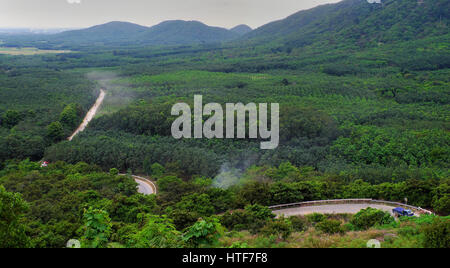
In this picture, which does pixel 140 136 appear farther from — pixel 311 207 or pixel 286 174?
pixel 311 207

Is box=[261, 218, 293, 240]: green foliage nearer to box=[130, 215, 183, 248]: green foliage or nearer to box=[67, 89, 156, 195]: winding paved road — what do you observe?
box=[130, 215, 183, 248]: green foliage

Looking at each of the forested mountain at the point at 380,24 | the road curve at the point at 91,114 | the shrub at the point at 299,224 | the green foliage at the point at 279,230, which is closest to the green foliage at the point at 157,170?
the shrub at the point at 299,224

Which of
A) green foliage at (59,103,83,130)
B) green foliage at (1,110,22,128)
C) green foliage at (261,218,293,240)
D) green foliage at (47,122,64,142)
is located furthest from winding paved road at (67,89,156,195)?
green foliage at (261,218,293,240)

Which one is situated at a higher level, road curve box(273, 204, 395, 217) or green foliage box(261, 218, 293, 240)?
green foliage box(261, 218, 293, 240)

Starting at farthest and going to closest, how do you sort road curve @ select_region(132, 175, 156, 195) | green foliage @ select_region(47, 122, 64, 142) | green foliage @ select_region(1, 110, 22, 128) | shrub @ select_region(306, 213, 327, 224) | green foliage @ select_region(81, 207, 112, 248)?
green foliage @ select_region(1, 110, 22, 128), green foliage @ select_region(47, 122, 64, 142), road curve @ select_region(132, 175, 156, 195), shrub @ select_region(306, 213, 327, 224), green foliage @ select_region(81, 207, 112, 248)

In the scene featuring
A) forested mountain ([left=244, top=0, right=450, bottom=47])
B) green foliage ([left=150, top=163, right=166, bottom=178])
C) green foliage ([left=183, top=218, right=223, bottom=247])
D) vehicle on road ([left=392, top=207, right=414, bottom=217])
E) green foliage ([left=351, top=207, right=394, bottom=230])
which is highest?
forested mountain ([left=244, top=0, right=450, bottom=47])
